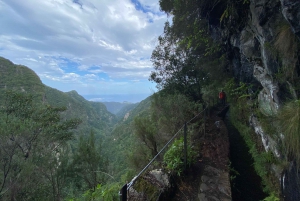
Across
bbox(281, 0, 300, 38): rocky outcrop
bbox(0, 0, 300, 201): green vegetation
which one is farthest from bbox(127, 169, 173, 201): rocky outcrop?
bbox(281, 0, 300, 38): rocky outcrop

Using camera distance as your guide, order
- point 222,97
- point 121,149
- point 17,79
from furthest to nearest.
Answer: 1. point 17,79
2. point 121,149
3. point 222,97

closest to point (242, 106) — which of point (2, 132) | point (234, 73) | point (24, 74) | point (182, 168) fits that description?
point (234, 73)

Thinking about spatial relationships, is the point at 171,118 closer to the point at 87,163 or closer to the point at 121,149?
the point at 87,163

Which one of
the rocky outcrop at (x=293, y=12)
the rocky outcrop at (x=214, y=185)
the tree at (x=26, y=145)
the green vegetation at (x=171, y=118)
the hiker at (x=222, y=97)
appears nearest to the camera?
the rocky outcrop at (x=293, y=12)

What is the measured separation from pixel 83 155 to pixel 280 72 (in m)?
13.7

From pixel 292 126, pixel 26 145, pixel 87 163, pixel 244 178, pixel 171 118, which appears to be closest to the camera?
pixel 292 126

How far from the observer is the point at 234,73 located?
7.66 metres

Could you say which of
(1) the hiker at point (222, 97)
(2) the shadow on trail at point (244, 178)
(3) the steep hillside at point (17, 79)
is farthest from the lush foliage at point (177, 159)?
(3) the steep hillside at point (17, 79)

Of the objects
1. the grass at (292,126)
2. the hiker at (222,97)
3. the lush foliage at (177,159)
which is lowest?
the lush foliage at (177,159)

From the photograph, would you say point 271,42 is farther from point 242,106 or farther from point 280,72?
point 242,106

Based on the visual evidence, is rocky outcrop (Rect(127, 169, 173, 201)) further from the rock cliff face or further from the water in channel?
the rock cliff face

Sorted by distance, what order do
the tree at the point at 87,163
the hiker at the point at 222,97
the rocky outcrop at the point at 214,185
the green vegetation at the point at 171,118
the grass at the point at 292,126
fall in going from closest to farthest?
1. the grass at the point at 292,126
2. the rocky outcrop at the point at 214,185
3. the green vegetation at the point at 171,118
4. the hiker at the point at 222,97
5. the tree at the point at 87,163

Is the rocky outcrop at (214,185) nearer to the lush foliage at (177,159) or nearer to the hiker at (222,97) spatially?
the lush foliage at (177,159)

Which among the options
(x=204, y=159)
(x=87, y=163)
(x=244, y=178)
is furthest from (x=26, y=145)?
(x=244, y=178)
